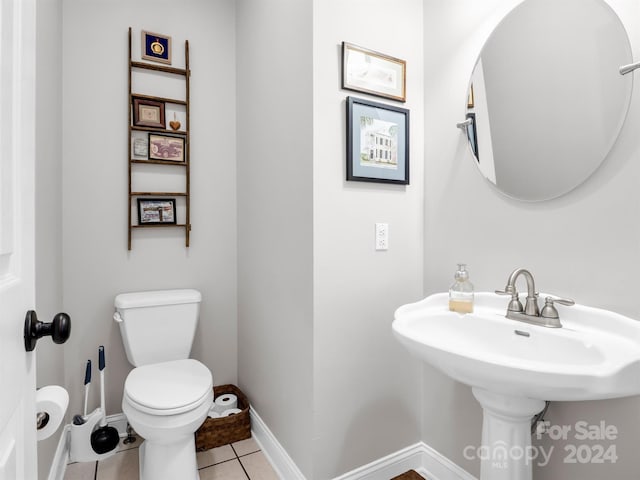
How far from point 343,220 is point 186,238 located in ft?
3.65

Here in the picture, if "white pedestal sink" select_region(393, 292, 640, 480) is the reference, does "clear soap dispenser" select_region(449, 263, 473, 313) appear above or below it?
above

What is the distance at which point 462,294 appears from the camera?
134cm

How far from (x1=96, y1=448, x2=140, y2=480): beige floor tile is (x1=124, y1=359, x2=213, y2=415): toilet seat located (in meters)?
0.47

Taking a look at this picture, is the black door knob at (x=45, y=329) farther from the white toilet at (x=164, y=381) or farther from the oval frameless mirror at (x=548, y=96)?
the oval frameless mirror at (x=548, y=96)

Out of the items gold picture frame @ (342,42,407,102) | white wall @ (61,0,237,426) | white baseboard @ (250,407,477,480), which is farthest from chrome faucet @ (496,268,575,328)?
white wall @ (61,0,237,426)

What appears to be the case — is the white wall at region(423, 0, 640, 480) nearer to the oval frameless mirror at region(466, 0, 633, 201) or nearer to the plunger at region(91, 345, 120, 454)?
the oval frameless mirror at region(466, 0, 633, 201)

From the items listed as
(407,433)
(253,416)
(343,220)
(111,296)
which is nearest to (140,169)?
(111,296)

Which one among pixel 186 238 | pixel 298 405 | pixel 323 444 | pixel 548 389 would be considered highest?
pixel 186 238

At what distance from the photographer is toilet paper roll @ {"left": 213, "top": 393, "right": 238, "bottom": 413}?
6.72 feet

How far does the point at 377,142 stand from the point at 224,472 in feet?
5.49

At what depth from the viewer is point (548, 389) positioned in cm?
82

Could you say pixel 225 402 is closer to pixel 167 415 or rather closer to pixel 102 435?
pixel 102 435

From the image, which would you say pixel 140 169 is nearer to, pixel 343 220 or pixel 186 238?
pixel 186 238

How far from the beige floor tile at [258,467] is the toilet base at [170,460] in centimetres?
29
